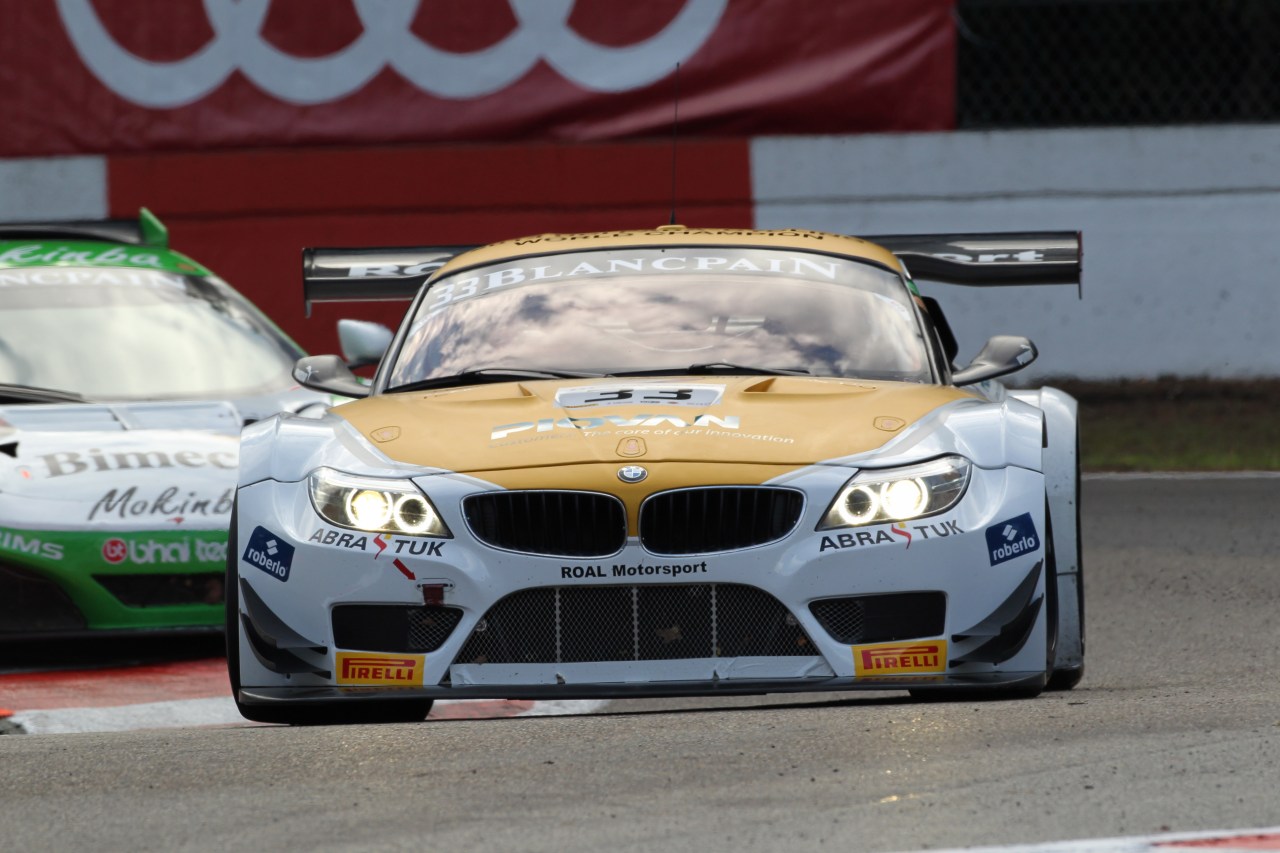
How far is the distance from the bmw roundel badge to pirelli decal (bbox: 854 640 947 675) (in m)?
0.62

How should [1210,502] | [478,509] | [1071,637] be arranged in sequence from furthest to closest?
[1210,502], [1071,637], [478,509]

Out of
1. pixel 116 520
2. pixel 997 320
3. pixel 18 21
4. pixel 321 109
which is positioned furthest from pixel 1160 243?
pixel 116 520

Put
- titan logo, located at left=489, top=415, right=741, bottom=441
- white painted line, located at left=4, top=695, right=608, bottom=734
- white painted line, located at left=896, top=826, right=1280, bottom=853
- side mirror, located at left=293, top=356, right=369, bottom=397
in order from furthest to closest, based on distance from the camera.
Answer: side mirror, located at left=293, top=356, right=369, bottom=397
white painted line, located at left=4, top=695, right=608, bottom=734
titan logo, located at left=489, top=415, right=741, bottom=441
white painted line, located at left=896, top=826, right=1280, bottom=853

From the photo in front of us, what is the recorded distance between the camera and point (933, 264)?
298 inches

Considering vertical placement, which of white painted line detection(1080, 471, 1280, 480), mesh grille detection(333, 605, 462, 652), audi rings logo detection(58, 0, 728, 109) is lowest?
white painted line detection(1080, 471, 1280, 480)

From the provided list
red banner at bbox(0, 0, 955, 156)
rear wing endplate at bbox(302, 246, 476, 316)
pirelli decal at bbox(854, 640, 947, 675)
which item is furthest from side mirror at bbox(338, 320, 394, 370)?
red banner at bbox(0, 0, 955, 156)

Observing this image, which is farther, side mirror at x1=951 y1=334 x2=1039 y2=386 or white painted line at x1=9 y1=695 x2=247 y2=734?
white painted line at x1=9 y1=695 x2=247 y2=734

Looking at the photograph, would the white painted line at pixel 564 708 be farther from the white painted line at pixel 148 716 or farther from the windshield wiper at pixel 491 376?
the windshield wiper at pixel 491 376

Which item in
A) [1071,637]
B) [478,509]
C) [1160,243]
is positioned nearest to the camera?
[478,509]

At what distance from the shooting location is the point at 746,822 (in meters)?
3.78

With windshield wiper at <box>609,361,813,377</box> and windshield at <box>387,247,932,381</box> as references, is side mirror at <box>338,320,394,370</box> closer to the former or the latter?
windshield at <box>387,247,932,381</box>

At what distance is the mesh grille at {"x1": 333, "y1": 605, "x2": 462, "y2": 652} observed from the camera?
192 inches

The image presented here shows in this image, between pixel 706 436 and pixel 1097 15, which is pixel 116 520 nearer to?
pixel 706 436

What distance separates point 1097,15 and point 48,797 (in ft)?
39.5
